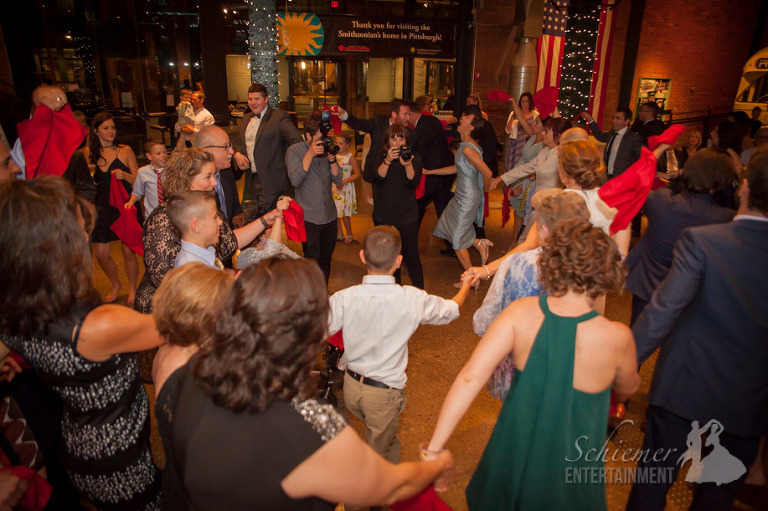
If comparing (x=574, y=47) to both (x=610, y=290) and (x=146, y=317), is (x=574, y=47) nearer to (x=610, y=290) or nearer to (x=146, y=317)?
(x=610, y=290)

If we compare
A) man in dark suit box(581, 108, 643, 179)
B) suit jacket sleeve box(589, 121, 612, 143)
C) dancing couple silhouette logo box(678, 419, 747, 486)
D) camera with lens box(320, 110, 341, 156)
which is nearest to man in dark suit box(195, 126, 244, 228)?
camera with lens box(320, 110, 341, 156)

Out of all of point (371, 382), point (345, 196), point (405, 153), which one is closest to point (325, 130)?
point (405, 153)

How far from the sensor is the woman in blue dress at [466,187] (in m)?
4.72

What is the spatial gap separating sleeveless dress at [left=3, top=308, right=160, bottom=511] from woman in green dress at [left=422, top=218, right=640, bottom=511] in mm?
1123

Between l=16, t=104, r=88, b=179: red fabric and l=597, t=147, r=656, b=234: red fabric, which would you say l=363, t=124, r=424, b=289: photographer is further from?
l=16, t=104, r=88, b=179: red fabric

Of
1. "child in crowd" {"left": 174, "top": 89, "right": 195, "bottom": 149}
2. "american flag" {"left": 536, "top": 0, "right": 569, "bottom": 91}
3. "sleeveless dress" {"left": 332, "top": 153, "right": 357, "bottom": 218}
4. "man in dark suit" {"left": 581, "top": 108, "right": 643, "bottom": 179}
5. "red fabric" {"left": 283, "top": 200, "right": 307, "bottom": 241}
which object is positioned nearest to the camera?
"red fabric" {"left": 283, "top": 200, "right": 307, "bottom": 241}

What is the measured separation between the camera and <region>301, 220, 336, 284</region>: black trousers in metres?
4.28

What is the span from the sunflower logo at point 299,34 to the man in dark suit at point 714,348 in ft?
32.2

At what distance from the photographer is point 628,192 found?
8.90 ft

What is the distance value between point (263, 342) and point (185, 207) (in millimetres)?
1380

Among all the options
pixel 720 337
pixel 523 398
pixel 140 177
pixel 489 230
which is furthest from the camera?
pixel 489 230

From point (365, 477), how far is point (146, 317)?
3.43 ft

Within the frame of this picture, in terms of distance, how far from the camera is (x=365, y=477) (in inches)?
44.2

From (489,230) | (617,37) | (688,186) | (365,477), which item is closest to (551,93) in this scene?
(489,230)
